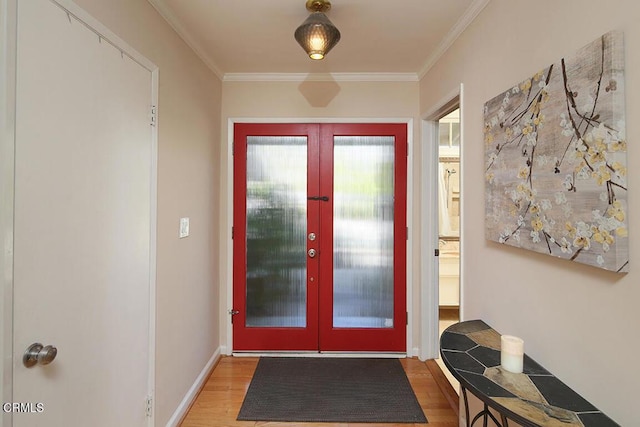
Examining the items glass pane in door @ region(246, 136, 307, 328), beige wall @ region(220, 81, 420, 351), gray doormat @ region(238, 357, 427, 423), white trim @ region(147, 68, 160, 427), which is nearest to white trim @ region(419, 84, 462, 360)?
beige wall @ region(220, 81, 420, 351)

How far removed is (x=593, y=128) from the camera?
95 centimetres

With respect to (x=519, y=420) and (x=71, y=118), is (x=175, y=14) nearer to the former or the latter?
(x=71, y=118)

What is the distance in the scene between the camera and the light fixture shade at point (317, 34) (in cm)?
157

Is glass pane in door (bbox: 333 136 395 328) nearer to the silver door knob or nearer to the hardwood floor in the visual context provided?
the hardwood floor

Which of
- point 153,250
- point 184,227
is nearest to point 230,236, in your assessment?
point 184,227

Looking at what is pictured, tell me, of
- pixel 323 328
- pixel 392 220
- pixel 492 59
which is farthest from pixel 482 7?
pixel 323 328

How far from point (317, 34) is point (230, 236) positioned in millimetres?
1843

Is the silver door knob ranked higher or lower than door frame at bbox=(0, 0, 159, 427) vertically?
lower

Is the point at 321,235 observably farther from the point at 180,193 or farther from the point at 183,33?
the point at 183,33

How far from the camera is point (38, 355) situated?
3.17 ft

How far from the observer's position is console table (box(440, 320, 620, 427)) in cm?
90

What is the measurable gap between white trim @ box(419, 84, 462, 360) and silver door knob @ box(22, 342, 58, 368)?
2.43 metres

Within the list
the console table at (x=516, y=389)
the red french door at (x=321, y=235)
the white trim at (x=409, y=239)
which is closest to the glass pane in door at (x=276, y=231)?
the red french door at (x=321, y=235)

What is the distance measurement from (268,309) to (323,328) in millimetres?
533
